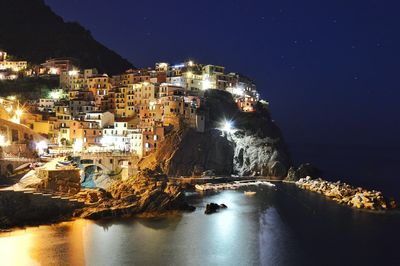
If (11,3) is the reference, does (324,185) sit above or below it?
below

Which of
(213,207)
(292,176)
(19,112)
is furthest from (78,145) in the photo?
(292,176)

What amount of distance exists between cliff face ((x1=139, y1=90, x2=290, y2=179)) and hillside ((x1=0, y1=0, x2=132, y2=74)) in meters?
34.5

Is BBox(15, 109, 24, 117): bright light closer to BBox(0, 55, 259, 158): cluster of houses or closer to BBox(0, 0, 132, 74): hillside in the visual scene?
BBox(0, 55, 259, 158): cluster of houses

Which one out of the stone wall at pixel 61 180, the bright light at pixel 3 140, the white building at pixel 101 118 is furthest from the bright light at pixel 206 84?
the stone wall at pixel 61 180

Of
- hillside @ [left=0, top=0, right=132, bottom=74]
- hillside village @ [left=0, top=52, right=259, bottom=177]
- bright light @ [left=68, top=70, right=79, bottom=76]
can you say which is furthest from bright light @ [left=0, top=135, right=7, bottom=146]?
hillside @ [left=0, top=0, right=132, bottom=74]

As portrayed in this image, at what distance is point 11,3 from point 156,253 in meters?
95.5

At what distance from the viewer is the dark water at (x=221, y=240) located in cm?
2453

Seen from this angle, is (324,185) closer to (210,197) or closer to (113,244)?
(210,197)

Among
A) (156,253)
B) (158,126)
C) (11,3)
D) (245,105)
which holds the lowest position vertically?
(156,253)

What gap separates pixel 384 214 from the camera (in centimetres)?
3559

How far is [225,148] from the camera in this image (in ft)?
175

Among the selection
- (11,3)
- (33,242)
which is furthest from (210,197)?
(11,3)

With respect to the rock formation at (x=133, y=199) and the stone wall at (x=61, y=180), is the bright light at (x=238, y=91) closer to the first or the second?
the rock formation at (x=133, y=199)

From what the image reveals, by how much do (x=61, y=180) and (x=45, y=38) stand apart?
68.7 m
